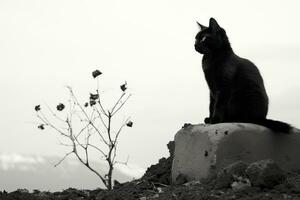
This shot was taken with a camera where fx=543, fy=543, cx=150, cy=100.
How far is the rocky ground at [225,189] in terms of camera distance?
19.4ft

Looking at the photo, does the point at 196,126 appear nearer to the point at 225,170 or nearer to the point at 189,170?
the point at 189,170

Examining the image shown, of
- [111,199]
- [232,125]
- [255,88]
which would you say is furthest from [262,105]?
[111,199]

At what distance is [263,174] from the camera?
5926 millimetres

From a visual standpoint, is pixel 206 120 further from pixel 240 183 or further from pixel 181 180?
pixel 240 183

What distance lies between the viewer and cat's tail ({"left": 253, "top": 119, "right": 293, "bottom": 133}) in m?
7.22

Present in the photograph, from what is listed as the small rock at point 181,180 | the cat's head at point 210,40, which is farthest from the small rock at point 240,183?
the cat's head at point 210,40

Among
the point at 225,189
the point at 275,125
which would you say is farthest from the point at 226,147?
the point at 275,125

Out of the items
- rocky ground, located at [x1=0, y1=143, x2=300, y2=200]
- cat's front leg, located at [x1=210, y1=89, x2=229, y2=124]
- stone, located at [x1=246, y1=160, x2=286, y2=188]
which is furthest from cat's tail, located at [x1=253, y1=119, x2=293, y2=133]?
stone, located at [x1=246, y1=160, x2=286, y2=188]

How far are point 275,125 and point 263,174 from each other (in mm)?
1443

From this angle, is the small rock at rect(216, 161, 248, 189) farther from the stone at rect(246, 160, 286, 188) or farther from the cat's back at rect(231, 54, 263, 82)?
the cat's back at rect(231, 54, 263, 82)

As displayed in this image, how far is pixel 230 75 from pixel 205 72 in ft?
1.26

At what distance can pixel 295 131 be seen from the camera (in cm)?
748

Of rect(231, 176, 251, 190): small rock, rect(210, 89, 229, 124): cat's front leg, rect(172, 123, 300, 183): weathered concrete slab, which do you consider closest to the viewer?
rect(231, 176, 251, 190): small rock

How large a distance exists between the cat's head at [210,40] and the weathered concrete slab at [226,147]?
3.42 ft
